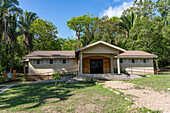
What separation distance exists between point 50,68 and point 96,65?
670 cm

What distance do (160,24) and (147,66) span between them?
953cm

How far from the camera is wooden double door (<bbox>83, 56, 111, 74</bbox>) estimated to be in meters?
15.9

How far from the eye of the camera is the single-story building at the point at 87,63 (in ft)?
48.5

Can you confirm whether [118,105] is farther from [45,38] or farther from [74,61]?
[45,38]

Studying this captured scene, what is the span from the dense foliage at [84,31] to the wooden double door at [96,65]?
10.1 metres

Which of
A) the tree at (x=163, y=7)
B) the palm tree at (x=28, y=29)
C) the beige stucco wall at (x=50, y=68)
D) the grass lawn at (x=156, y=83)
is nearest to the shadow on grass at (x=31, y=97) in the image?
the grass lawn at (x=156, y=83)

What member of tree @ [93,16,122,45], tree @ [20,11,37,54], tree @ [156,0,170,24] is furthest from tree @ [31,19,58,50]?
tree @ [156,0,170,24]

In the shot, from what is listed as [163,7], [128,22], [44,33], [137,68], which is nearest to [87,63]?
[137,68]

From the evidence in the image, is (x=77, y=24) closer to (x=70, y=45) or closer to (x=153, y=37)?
(x=70, y=45)

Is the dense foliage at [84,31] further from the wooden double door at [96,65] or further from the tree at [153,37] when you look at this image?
the wooden double door at [96,65]

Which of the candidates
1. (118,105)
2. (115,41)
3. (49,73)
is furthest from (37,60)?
(115,41)

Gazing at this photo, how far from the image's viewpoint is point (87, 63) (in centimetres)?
1587

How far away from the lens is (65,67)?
1564 centimetres

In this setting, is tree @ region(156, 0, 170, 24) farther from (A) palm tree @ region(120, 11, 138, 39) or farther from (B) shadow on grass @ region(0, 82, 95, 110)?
(B) shadow on grass @ region(0, 82, 95, 110)
